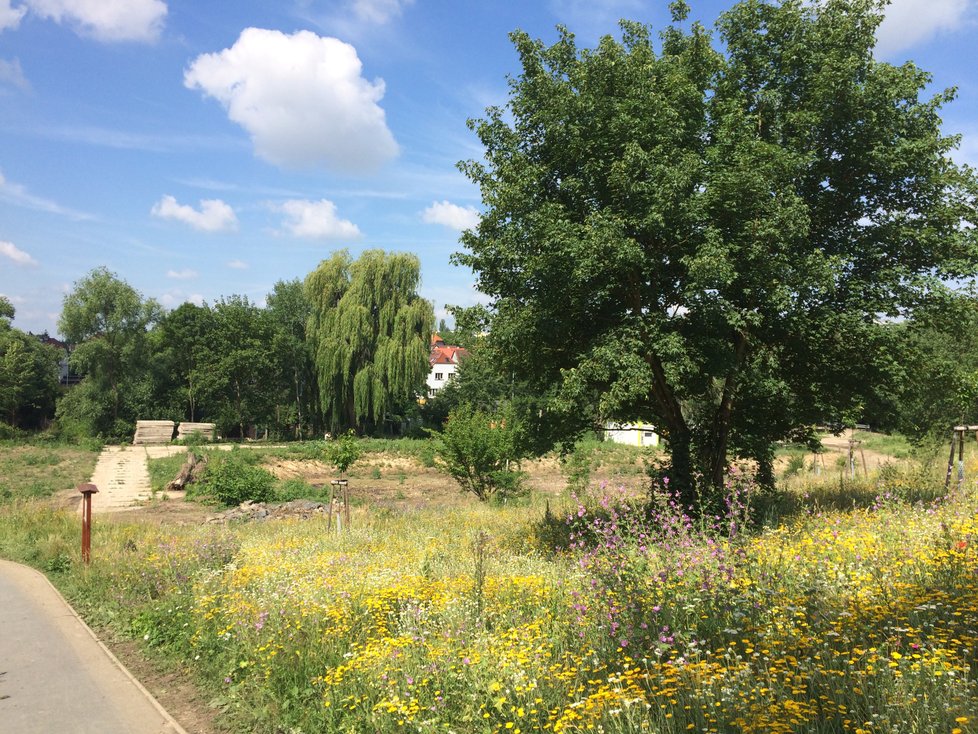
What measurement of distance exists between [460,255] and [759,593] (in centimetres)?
703

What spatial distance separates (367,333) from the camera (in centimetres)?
4169

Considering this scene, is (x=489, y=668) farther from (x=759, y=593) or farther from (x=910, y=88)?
(x=910, y=88)

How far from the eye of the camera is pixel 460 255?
33.7 feet

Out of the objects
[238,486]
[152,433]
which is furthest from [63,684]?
[152,433]

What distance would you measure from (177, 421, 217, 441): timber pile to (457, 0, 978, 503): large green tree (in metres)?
39.4

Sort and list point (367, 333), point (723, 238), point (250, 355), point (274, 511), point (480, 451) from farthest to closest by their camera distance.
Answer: point (250, 355) → point (367, 333) → point (274, 511) → point (480, 451) → point (723, 238)

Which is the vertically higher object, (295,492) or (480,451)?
(480,451)

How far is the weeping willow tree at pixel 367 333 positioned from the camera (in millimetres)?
41188

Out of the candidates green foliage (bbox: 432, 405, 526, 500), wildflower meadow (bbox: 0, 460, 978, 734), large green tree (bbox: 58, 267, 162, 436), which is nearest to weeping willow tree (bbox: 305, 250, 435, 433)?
large green tree (bbox: 58, 267, 162, 436)

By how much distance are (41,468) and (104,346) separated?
16.9m

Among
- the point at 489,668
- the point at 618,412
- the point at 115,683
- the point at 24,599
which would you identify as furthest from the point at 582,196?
the point at 24,599

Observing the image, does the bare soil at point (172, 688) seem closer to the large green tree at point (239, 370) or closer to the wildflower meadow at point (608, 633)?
the wildflower meadow at point (608, 633)

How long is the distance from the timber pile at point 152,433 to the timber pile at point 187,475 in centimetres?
1628

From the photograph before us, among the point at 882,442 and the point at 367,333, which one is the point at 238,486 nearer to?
the point at 367,333
